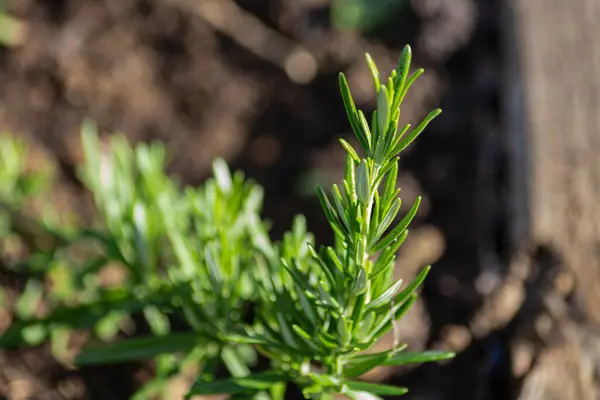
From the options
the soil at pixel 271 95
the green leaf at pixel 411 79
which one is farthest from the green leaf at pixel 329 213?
the soil at pixel 271 95

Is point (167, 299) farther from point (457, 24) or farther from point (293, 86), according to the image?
point (457, 24)

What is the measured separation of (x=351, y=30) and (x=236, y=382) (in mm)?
1466

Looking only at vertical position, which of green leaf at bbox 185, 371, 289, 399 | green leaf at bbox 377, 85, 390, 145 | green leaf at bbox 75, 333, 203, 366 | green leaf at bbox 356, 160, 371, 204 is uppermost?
green leaf at bbox 377, 85, 390, 145

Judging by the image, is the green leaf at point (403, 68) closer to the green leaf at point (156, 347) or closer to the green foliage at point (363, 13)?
the green leaf at point (156, 347)

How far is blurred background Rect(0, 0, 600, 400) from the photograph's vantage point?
1.30 m

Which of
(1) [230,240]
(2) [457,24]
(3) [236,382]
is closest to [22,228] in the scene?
(1) [230,240]

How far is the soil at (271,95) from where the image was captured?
5.79ft

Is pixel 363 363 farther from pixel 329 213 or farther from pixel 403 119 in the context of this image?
pixel 403 119

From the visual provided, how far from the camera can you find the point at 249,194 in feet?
3.38

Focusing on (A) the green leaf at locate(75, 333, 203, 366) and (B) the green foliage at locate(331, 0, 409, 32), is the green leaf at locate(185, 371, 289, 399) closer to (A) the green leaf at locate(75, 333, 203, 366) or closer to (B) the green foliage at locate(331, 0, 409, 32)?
(A) the green leaf at locate(75, 333, 203, 366)

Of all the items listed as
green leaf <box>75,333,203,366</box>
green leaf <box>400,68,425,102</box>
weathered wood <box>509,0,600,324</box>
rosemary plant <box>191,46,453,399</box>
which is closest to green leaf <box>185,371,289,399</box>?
rosemary plant <box>191,46,453,399</box>

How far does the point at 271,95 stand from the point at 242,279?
108cm

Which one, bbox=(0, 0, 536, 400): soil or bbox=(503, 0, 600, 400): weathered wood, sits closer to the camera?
bbox=(503, 0, 600, 400): weathered wood

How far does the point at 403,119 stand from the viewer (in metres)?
1.96
